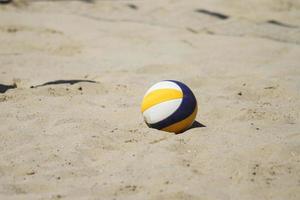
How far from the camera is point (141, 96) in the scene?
5.89 metres

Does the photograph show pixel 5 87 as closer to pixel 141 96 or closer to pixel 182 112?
pixel 141 96

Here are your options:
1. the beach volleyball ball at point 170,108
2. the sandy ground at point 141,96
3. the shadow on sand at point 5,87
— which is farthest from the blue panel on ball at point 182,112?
the shadow on sand at point 5,87

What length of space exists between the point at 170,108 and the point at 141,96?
1.24 m

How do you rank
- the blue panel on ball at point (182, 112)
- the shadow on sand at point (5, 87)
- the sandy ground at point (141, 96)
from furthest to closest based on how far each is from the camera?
the shadow on sand at point (5, 87) < the blue panel on ball at point (182, 112) < the sandy ground at point (141, 96)

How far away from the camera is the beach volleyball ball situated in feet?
15.4

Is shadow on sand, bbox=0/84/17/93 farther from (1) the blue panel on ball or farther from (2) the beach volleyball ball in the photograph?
(1) the blue panel on ball

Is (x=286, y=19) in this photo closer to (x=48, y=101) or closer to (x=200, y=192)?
(x=48, y=101)

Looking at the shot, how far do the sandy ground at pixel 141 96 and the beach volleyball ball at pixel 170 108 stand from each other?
99 millimetres

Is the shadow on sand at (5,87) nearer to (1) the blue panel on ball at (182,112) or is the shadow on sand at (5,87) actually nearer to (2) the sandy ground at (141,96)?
(2) the sandy ground at (141,96)

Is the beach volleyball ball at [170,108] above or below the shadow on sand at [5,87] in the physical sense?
above

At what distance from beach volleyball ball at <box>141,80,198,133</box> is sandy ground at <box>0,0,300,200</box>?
0.32 ft

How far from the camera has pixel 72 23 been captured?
352 inches

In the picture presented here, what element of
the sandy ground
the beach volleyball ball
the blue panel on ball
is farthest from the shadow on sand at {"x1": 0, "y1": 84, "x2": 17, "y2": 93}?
the blue panel on ball

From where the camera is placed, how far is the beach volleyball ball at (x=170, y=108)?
4.68 meters
